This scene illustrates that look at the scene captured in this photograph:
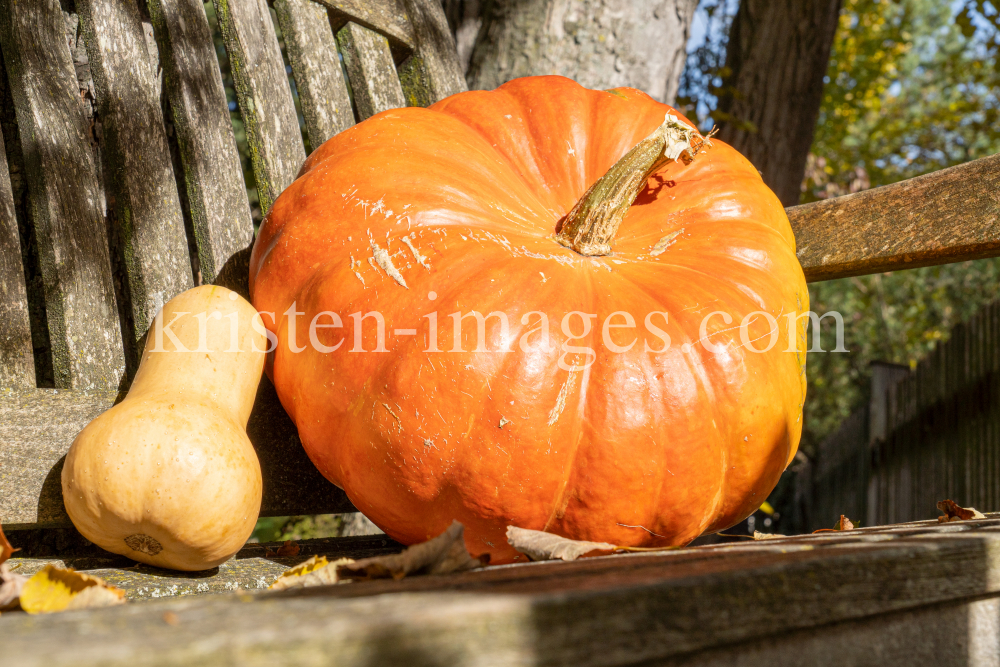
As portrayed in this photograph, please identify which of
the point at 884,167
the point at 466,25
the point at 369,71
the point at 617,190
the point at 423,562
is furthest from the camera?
the point at 884,167

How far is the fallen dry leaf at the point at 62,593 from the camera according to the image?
3.09 ft

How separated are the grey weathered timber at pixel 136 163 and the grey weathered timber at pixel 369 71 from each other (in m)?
0.66

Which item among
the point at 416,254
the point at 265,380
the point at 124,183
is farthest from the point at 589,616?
the point at 124,183

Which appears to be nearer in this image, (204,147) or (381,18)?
(204,147)

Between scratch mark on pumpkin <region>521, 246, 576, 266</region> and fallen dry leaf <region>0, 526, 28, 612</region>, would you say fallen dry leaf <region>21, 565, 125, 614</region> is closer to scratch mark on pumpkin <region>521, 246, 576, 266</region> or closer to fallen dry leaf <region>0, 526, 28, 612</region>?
fallen dry leaf <region>0, 526, 28, 612</region>

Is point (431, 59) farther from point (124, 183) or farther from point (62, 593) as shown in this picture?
point (62, 593)

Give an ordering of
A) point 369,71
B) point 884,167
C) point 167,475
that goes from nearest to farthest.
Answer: point 167,475
point 369,71
point 884,167

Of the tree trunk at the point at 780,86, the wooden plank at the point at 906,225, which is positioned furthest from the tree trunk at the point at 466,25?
the wooden plank at the point at 906,225

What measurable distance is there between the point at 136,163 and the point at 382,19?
3.21ft

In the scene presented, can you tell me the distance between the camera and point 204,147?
190 centimetres

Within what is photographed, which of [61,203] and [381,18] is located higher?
[381,18]

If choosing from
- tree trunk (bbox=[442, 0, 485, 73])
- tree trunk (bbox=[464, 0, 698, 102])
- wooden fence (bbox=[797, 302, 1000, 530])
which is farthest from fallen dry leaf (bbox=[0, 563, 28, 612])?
wooden fence (bbox=[797, 302, 1000, 530])

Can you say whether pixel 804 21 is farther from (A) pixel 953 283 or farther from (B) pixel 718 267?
(A) pixel 953 283

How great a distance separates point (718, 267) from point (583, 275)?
315 mm
